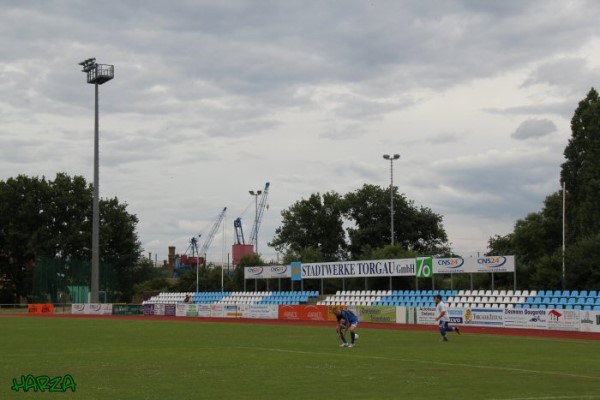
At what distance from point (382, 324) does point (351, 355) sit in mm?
24367

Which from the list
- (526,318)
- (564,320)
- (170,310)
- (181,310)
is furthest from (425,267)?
(170,310)

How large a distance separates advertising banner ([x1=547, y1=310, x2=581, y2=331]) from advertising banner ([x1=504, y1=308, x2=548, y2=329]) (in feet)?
1.24

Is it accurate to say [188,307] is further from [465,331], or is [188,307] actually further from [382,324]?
[465,331]

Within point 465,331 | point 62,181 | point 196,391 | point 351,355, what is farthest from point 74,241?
point 196,391

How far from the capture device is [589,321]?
40188 millimetres

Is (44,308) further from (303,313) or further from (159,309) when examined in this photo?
(303,313)

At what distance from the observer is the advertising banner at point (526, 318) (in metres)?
42.8

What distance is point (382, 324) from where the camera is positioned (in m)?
51.0

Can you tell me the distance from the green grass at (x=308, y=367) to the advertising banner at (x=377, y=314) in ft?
48.3

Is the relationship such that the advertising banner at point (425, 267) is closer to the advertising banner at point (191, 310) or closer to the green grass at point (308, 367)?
the green grass at point (308, 367)

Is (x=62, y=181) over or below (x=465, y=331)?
over

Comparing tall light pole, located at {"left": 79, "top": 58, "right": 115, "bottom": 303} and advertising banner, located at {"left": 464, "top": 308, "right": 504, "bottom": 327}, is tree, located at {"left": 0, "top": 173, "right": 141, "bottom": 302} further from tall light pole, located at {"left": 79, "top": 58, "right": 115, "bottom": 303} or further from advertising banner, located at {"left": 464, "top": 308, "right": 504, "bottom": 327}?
advertising banner, located at {"left": 464, "top": 308, "right": 504, "bottom": 327}

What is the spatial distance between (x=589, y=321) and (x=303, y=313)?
23.4 m

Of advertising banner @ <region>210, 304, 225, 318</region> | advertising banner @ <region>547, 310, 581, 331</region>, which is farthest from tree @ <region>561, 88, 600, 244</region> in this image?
advertising banner @ <region>210, 304, 225, 318</region>
